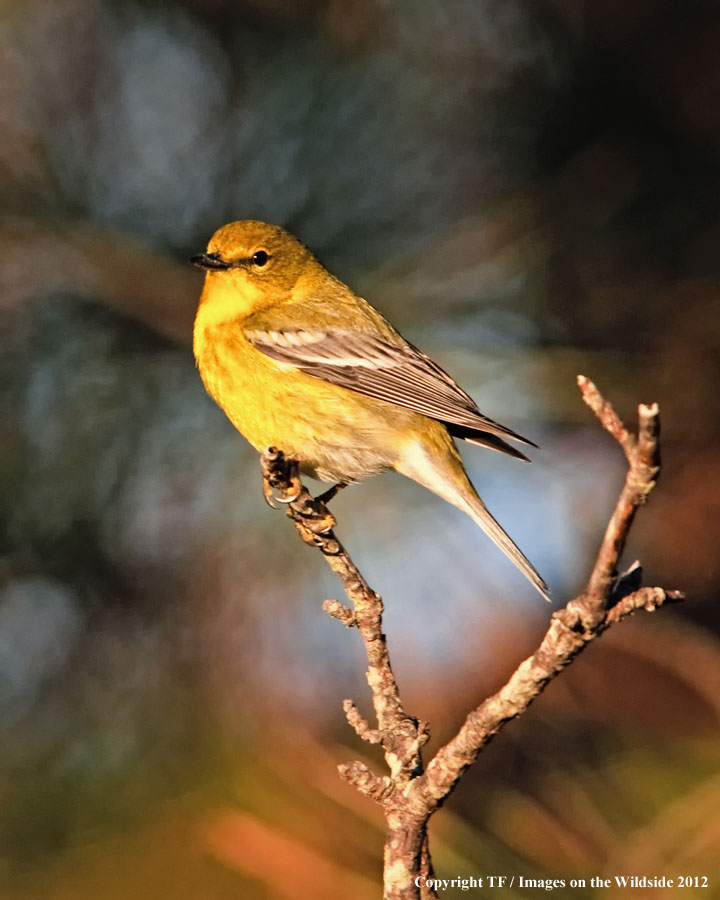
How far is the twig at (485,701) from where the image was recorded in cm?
139

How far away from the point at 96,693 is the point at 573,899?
153cm

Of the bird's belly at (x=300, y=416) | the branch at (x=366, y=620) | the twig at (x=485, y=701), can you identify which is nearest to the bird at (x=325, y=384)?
the bird's belly at (x=300, y=416)

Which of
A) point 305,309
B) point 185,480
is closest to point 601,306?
point 305,309

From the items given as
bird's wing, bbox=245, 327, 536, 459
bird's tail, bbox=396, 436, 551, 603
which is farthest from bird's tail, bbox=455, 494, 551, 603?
bird's wing, bbox=245, 327, 536, 459

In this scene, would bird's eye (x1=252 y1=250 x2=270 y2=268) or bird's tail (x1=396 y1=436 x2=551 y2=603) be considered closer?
bird's tail (x1=396 y1=436 x2=551 y2=603)

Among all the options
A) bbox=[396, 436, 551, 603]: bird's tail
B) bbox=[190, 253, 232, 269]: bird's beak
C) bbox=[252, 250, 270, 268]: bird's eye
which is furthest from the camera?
bbox=[252, 250, 270, 268]: bird's eye

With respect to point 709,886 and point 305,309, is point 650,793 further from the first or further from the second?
point 305,309

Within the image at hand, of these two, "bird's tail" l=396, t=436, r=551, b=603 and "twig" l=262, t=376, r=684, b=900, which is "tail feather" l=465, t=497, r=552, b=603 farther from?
"twig" l=262, t=376, r=684, b=900

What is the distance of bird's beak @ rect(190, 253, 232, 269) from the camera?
3.31 meters

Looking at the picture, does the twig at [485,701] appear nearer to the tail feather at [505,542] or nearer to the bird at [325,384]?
the tail feather at [505,542]

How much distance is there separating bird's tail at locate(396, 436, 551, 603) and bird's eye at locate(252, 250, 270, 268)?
0.86m

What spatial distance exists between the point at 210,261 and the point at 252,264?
296mm

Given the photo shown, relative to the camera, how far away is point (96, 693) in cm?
299

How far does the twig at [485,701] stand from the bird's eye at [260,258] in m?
1.67
